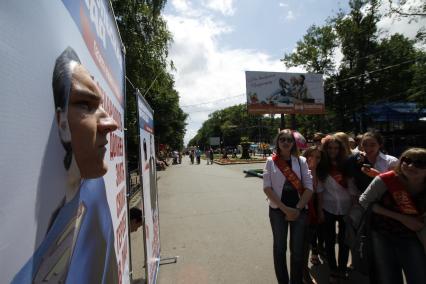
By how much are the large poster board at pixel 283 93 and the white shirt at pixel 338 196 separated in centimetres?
1733

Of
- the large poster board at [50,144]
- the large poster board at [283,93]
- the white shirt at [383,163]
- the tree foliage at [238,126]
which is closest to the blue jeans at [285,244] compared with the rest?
the white shirt at [383,163]

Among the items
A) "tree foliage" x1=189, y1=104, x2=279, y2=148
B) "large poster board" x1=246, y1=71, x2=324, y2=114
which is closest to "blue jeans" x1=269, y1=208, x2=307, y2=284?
"large poster board" x1=246, y1=71, x2=324, y2=114

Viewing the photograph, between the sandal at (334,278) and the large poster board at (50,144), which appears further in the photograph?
the sandal at (334,278)

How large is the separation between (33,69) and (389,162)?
3641 millimetres

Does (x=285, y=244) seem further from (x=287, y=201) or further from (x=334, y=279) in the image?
(x=334, y=279)

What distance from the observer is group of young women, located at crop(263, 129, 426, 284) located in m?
2.71

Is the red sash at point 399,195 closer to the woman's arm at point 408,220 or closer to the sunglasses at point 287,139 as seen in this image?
the woman's arm at point 408,220

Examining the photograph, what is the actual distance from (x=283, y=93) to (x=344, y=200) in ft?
62.8

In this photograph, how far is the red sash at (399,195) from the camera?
2715 millimetres

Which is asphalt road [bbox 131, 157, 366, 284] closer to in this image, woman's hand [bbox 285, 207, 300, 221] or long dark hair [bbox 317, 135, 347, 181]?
woman's hand [bbox 285, 207, 300, 221]

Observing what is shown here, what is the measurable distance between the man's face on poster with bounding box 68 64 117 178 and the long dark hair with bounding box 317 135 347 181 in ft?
10.9

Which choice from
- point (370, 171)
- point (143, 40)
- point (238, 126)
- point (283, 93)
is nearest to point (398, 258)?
point (370, 171)

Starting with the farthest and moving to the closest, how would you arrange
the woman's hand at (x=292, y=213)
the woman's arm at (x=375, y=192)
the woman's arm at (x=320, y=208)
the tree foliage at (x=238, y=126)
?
the tree foliage at (x=238, y=126) < the woman's arm at (x=320, y=208) < the woman's hand at (x=292, y=213) < the woman's arm at (x=375, y=192)

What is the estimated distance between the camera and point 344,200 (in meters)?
3.77
